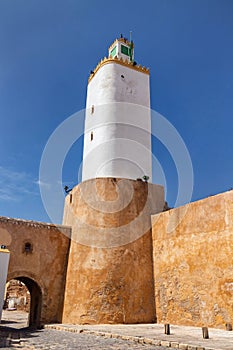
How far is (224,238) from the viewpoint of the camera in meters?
9.94

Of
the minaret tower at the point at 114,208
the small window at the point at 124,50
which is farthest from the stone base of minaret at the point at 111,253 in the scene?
the small window at the point at 124,50

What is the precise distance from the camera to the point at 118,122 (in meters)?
15.8

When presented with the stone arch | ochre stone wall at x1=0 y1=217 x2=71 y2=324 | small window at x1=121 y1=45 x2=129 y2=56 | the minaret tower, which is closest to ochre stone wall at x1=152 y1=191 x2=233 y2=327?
the minaret tower

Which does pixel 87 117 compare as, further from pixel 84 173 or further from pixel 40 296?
pixel 40 296

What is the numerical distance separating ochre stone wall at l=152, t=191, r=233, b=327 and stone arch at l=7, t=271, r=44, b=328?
15.8 ft

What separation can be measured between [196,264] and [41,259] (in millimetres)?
6501

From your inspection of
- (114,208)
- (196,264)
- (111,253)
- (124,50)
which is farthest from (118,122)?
(196,264)

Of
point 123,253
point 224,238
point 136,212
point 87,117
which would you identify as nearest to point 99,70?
point 87,117

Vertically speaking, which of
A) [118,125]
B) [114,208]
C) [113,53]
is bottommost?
[114,208]

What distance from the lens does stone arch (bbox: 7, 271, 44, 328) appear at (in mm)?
12574

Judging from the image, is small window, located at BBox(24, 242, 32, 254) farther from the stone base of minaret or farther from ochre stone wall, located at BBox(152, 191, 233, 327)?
ochre stone wall, located at BBox(152, 191, 233, 327)

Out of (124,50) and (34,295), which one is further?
(124,50)

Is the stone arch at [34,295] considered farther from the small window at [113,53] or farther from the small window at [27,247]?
the small window at [113,53]

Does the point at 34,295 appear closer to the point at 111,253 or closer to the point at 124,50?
the point at 111,253
